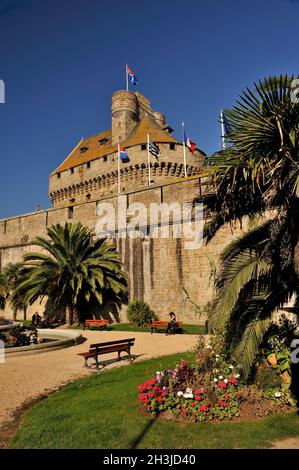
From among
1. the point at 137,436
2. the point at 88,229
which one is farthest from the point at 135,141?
the point at 137,436

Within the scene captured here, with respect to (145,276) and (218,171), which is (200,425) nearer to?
(218,171)

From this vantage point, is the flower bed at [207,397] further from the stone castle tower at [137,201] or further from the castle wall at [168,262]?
the castle wall at [168,262]

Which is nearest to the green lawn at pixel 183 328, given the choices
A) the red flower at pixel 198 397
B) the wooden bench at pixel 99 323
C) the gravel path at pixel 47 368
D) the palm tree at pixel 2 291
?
the wooden bench at pixel 99 323

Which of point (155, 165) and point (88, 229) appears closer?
point (88, 229)

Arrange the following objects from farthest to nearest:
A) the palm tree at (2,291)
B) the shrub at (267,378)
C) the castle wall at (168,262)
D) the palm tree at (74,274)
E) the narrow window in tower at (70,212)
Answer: the narrow window in tower at (70,212), the palm tree at (2,291), the palm tree at (74,274), the castle wall at (168,262), the shrub at (267,378)

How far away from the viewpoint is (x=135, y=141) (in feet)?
125

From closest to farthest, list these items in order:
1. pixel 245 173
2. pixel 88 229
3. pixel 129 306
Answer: pixel 245 173 → pixel 129 306 → pixel 88 229

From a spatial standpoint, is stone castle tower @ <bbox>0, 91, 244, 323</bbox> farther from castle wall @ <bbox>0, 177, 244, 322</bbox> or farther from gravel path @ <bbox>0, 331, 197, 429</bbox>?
gravel path @ <bbox>0, 331, 197, 429</bbox>

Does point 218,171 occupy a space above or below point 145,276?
above

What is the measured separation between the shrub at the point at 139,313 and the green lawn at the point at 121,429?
12.4 meters

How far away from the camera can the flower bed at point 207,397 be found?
18.5 ft

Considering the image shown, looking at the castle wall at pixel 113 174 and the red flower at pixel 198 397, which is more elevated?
the castle wall at pixel 113 174

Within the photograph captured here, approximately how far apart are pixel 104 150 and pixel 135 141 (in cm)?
594

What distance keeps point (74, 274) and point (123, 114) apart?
2853 cm
